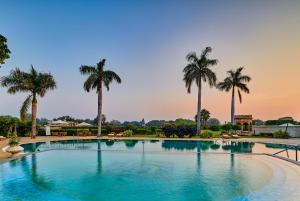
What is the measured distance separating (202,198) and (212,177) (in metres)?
2.96

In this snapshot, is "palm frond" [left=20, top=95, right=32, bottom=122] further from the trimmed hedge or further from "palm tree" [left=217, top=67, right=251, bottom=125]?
"palm tree" [left=217, top=67, right=251, bottom=125]

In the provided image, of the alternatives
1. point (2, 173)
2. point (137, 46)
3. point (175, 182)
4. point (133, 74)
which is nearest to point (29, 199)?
point (2, 173)

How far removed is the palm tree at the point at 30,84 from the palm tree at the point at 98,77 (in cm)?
492

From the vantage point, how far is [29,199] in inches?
290

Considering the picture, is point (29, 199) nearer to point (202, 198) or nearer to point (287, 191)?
Result: point (202, 198)

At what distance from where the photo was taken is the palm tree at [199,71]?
33.2 m

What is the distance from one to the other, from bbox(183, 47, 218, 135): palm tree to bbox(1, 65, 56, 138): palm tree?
17150mm

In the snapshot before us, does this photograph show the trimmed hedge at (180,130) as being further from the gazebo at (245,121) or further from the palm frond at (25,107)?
the gazebo at (245,121)

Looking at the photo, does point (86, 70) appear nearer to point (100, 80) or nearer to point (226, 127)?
point (100, 80)

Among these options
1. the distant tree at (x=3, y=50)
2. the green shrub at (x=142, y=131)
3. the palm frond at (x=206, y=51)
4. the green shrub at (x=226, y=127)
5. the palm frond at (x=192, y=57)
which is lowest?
the green shrub at (x=142, y=131)

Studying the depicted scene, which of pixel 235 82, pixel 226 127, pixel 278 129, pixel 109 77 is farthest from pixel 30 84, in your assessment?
pixel 278 129

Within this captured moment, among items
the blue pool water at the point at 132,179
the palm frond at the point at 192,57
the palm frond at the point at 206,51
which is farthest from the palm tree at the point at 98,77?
the blue pool water at the point at 132,179

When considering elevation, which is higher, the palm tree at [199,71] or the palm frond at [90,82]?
the palm tree at [199,71]

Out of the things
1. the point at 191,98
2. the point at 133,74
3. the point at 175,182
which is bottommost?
the point at 175,182
